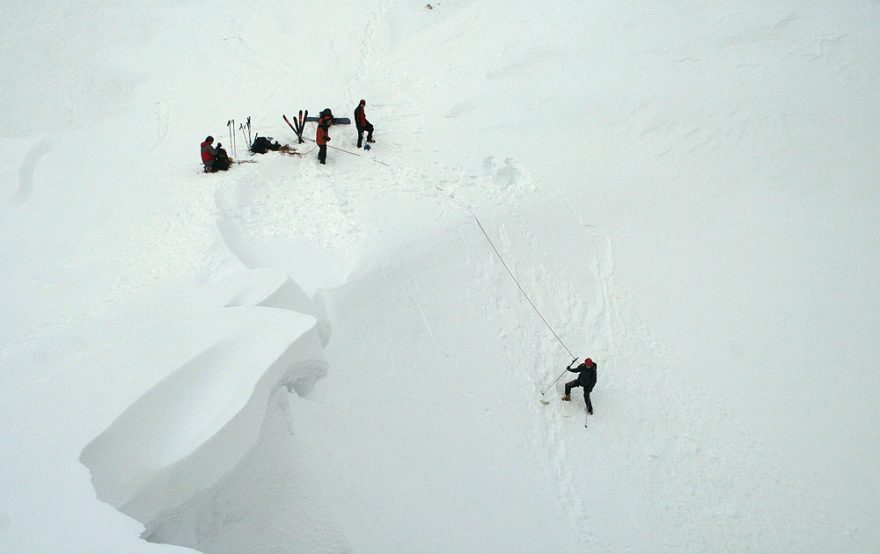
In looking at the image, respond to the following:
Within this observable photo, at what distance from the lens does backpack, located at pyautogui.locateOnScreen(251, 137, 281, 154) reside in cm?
1172

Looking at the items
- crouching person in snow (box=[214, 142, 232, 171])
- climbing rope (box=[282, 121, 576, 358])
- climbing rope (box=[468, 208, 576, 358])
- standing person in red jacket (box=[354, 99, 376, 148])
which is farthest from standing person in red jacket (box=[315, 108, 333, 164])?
climbing rope (box=[468, 208, 576, 358])

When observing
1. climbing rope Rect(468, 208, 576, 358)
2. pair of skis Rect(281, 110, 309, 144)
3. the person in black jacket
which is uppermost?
pair of skis Rect(281, 110, 309, 144)

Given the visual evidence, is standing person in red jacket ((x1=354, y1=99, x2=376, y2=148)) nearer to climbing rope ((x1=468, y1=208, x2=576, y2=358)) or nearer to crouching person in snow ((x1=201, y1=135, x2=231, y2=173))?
crouching person in snow ((x1=201, y1=135, x2=231, y2=173))

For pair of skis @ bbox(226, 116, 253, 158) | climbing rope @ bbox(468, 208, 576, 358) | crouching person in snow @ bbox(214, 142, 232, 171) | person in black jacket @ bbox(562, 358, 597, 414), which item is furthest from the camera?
pair of skis @ bbox(226, 116, 253, 158)

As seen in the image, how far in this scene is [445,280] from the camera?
9.79 meters

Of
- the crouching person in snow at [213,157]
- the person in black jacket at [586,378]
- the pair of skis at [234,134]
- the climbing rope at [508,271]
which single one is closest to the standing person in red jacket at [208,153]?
the crouching person in snow at [213,157]

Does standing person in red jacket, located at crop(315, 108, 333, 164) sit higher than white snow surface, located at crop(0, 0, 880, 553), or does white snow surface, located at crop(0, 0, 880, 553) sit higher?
standing person in red jacket, located at crop(315, 108, 333, 164)

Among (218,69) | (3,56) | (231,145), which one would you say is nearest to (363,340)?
(231,145)

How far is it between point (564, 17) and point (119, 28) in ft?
41.4

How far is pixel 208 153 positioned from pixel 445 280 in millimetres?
5419

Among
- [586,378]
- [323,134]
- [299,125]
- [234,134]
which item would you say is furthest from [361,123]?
[586,378]

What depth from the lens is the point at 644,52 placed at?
1373cm

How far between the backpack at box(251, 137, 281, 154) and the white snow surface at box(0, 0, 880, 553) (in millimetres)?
387

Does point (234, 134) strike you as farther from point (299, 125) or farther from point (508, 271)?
point (508, 271)
